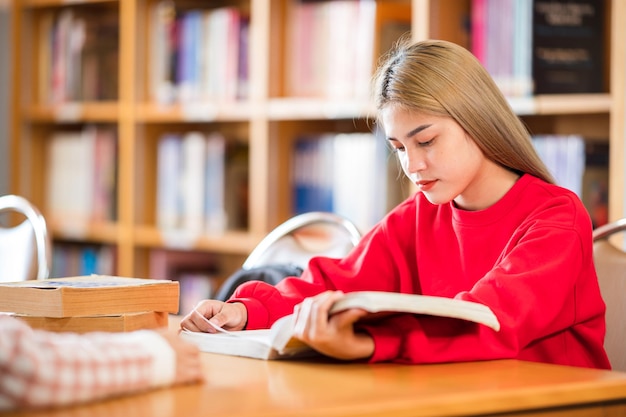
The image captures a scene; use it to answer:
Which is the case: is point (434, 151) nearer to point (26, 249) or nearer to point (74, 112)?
point (26, 249)

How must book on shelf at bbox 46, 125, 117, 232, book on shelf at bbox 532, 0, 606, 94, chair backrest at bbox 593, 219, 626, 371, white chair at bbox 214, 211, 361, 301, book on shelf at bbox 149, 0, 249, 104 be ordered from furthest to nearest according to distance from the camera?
book on shelf at bbox 46, 125, 117, 232 → book on shelf at bbox 149, 0, 249, 104 → book on shelf at bbox 532, 0, 606, 94 → white chair at bbox 214, 211, 361, 301 → chair backrest at bbox 593, 219, 626, 371

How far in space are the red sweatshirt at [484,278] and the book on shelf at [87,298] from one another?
17cm

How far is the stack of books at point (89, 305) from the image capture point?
1.26 m

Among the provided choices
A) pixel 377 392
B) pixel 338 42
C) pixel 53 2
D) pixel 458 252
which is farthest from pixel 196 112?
pixel 377 392

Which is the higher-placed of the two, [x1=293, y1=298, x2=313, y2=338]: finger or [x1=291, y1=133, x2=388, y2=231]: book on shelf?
[x1=291, y1=133, x2=388, y2=231]: book on shelf

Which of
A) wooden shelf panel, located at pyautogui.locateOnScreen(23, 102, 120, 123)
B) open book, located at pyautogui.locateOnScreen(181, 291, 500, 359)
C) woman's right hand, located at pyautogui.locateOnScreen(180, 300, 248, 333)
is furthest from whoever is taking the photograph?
wooden shelf panel, located at pyautogui.locateOnScreen(23, 102, 120, 123)

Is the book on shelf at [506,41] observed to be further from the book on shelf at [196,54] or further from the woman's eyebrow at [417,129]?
the woman's eyebrow at [417,129]

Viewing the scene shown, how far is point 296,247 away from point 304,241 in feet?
0.09

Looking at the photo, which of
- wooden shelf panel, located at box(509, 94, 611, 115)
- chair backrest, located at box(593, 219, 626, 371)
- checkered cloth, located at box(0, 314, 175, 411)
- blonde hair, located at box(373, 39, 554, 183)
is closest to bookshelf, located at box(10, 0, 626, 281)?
wooden shelf panel, located at box(509, 94, 611, 115)

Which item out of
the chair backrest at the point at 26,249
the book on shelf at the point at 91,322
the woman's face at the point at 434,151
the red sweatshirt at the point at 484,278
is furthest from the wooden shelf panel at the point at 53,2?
the book on shelf at the point at 91,322

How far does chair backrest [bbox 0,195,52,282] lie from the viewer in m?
2.18

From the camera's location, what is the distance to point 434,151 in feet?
4.70

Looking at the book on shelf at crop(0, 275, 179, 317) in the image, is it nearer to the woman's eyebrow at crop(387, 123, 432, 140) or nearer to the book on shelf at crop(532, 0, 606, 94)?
the woman's eyebrow at crop(387, 123, 432, 140)

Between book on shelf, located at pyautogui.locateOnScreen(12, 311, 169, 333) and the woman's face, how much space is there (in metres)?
0.44
